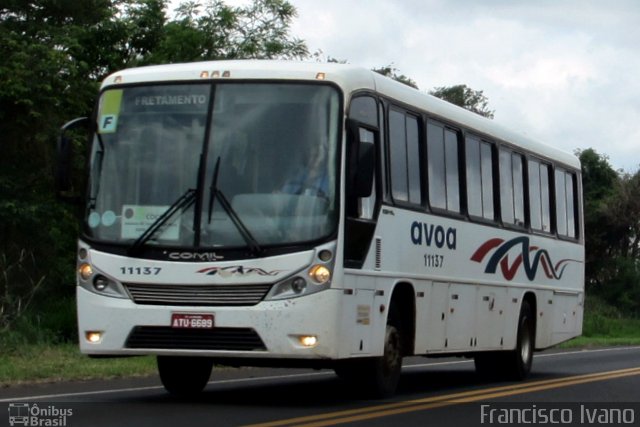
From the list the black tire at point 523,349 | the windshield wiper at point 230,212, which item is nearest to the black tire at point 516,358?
the black tire at point 523,349

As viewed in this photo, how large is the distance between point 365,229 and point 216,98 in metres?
1.87

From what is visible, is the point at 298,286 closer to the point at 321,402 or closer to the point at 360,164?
the point at 360,164

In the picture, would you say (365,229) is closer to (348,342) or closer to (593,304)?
(348,342)

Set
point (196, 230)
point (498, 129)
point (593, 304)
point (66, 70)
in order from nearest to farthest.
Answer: point (196, 230)
point (498, 129)
point (66, 70)
point (593, 304)

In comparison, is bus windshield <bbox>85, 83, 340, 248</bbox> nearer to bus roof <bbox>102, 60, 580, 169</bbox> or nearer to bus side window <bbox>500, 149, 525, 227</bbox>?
bus roof <bbox>102, 60, 580, 169</bbox>

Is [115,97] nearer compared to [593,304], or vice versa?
[115,97]

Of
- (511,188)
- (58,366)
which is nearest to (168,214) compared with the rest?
(58,366)

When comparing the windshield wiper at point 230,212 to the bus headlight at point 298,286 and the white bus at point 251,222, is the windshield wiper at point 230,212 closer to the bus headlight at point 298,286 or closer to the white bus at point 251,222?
the white bus at point 251,222

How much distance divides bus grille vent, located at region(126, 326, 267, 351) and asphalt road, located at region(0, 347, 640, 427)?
561 mm

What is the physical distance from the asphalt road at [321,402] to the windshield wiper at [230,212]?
1.46 meters

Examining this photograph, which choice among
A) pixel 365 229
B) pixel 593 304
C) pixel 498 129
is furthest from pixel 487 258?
pixel 593 304

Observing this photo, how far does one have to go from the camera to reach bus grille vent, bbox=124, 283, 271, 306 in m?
13.1

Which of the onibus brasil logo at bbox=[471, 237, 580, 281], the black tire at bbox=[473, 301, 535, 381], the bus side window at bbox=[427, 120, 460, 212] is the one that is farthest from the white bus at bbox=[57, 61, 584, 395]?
the black tire at bbox=[473, 301, 535, 381]

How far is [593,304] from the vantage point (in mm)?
53094
